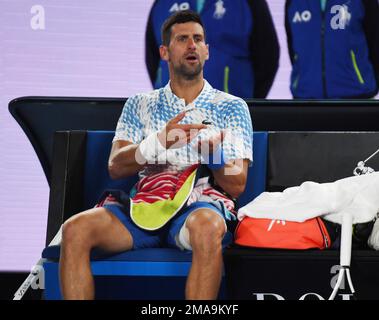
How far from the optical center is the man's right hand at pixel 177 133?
2426 millimetres

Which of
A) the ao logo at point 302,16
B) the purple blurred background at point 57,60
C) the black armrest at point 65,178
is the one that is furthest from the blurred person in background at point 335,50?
the black armrest at point 65,178

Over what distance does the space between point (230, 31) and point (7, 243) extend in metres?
1.49

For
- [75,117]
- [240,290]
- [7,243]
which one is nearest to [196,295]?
[240,290]

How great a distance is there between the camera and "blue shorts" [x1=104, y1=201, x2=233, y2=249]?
7.92 feet

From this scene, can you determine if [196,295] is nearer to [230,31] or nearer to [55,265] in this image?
[55,265]

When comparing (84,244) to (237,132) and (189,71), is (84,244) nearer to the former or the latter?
(237,132)

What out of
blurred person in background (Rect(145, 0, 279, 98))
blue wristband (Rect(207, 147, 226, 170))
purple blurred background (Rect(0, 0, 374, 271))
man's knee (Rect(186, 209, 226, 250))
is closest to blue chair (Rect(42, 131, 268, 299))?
man's knee (Rect(186, 209, 226, 250))

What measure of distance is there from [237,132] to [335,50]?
1.32 metres

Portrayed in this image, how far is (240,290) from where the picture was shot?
2314 millimetres

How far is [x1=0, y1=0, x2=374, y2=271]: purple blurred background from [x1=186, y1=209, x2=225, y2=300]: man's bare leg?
1.90 meters

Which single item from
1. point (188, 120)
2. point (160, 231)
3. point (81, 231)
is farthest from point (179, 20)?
point (81, 231)

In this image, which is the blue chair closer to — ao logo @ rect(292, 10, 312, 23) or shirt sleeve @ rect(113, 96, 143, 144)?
shirt sleeve @ rect(113, 96, 143, 144)

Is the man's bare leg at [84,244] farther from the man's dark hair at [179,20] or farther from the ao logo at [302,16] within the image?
the ao logo at [302,16]

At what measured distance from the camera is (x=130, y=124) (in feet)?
8.90
